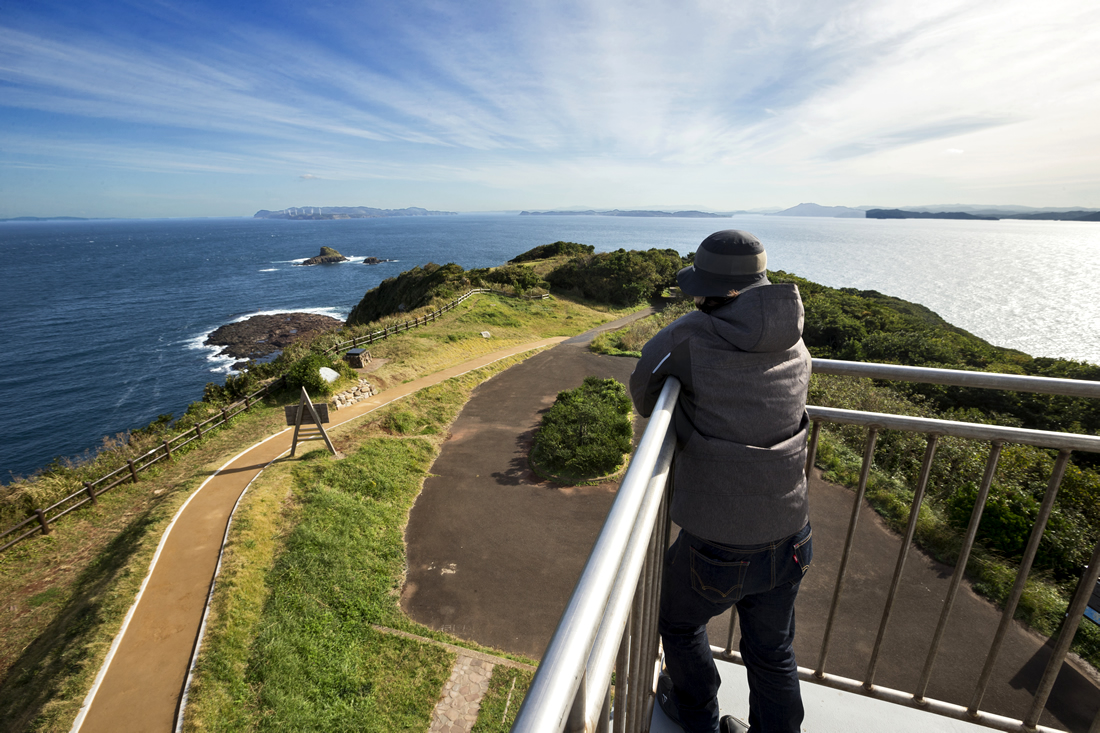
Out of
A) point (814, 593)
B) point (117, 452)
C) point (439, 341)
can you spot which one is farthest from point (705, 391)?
point (439, 341)

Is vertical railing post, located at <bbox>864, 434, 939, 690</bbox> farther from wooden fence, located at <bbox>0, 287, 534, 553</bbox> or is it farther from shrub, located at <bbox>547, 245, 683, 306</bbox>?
shrub, located at <bbox>547, 245, 683, 306</bbox>

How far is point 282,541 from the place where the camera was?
31.4 feet

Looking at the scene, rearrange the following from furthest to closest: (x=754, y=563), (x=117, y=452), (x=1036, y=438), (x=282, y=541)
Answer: (x=117, y=452)
(x=282, y=541)
(x=1036, y=438)
(x=754, y=563)

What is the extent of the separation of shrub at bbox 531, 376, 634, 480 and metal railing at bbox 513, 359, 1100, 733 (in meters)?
10.2

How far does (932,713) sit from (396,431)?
1424 cm

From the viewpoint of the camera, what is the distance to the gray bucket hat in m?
1.72

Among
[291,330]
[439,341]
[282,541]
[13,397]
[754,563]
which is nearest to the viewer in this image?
[754,563]

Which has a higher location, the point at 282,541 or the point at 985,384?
the point at 985,384

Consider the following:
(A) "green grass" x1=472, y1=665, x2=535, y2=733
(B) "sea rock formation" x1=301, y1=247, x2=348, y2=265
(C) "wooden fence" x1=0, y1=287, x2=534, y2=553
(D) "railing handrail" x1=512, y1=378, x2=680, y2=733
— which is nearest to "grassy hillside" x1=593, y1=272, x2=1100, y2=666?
(D) "railing handrail" x1=512, y1=378, x2=680, y2=733

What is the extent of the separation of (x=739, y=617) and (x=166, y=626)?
30.0 feet

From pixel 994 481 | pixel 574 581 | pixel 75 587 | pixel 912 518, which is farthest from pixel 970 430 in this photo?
pixel 75 587

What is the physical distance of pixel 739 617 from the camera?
198cm

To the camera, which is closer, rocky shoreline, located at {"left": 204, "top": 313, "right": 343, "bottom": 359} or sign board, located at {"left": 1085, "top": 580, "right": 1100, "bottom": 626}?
sign board, located at {"left": 1085, "top": 580, "right": 1100, "bottom": 626}

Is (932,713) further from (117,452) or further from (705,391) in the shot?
(117,452)
